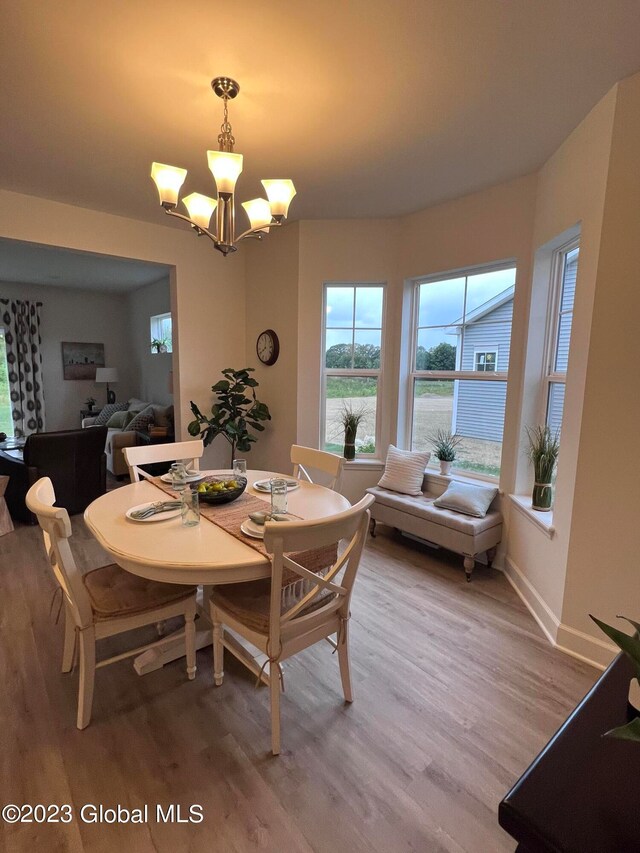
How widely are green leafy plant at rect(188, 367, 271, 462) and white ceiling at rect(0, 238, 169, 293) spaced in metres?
1.88

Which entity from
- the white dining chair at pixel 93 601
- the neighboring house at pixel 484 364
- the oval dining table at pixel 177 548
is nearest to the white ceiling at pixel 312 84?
the neighboring house at pixel 484 364

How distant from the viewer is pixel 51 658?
2072 mm

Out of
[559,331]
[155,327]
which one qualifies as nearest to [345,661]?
[559,331]

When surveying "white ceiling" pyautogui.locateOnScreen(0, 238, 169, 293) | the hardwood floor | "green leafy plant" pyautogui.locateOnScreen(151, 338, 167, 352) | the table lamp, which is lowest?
the hardwood floor

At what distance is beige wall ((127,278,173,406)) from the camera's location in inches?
262

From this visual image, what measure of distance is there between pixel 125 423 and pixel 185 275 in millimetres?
3013

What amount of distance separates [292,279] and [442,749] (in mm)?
3503

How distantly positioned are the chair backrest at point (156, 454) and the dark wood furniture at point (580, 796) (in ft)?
7.65

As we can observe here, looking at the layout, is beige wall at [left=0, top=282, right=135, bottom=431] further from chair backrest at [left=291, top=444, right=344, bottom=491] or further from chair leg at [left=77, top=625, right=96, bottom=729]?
chair leg at [left=77, top=625, right=96, bottom=729]

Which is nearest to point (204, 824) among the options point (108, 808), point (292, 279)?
point (108, 808)

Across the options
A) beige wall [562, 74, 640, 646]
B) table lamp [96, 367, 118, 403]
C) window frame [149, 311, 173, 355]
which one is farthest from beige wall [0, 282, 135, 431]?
beige wall [562, 74, 640, 646]

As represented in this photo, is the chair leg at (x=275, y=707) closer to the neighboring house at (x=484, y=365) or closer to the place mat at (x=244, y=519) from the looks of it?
the place mat at (x=244, y=519)

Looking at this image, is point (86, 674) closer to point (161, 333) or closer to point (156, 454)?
point (156, 454)

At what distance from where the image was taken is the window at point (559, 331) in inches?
106
